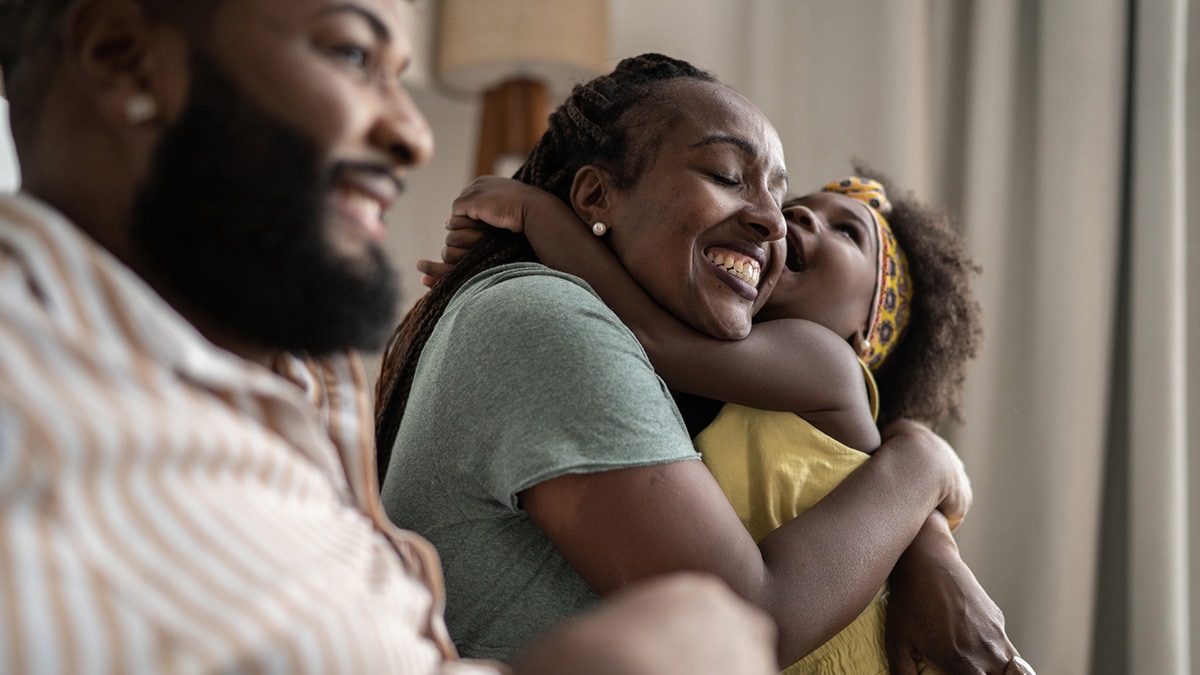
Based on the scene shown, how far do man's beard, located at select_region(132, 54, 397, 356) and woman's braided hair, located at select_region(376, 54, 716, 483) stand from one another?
24.6 inches

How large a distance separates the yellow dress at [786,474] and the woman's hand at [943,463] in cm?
9

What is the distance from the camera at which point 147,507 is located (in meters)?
0.61

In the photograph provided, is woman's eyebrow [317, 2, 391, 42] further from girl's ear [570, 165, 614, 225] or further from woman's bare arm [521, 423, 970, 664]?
girl's ear [570, 165, 614, 225]

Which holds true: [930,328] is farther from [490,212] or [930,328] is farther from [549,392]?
[549,392]

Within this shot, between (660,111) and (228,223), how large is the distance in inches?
31.5

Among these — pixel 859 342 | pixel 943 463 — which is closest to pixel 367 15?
pixel 943 463

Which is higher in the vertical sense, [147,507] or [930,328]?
[147,507]

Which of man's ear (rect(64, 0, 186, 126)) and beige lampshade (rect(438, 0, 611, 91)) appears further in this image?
beige lampshade (rect(438, 0, 611, 91))

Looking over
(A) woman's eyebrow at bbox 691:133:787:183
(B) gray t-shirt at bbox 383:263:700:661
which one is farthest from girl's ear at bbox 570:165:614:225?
(B) gray t-shirt at bbox 383:263:700:661

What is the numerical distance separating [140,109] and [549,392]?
465mm

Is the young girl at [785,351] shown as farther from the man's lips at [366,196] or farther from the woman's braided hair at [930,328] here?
the man's lips at [366,196]

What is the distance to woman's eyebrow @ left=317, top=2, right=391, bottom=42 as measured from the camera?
31.4 inches

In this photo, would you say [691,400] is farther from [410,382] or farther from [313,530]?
[313,530]

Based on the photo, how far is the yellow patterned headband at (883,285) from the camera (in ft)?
5.76
